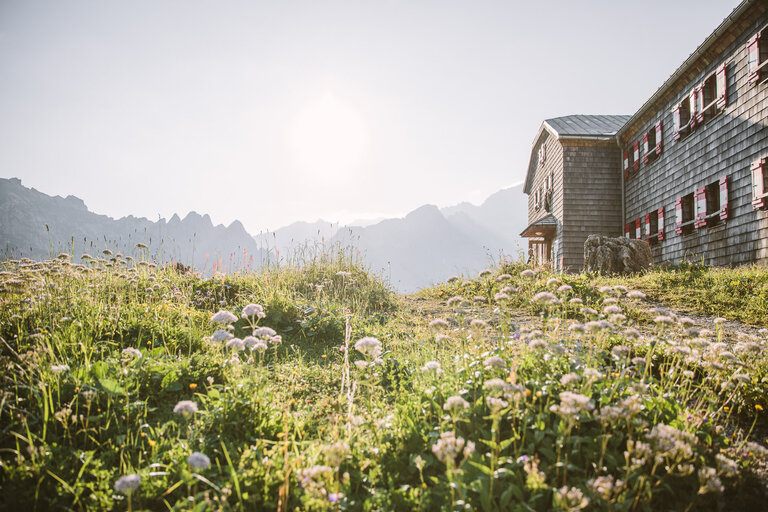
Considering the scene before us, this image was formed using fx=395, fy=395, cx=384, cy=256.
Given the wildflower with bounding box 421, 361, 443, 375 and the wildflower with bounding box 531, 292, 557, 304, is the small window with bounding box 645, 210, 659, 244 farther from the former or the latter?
the wildflower with bounding box 421, 361, 443, 375

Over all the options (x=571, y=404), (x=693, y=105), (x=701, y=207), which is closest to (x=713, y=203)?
(x=701, y=207)

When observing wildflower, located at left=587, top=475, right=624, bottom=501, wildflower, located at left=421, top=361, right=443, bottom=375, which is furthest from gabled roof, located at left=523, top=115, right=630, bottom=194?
wildflower, located at left=587, top=475, right=624, bottom=501

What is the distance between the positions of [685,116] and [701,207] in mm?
3559

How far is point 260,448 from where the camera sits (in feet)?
7.41

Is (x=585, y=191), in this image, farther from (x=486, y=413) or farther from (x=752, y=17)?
(x=486, y=413)

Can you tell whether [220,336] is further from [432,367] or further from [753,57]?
[753,57]

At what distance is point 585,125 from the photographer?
19.5m

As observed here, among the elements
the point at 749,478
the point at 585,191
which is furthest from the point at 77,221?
the point at 749,478

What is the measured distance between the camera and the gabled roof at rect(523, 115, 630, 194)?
1809 centimetres

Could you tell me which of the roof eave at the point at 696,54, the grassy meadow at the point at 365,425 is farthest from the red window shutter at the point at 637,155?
the grassy meadow at the point at 365,425

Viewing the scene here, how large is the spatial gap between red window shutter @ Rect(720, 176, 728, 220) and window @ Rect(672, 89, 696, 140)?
2.63 metres

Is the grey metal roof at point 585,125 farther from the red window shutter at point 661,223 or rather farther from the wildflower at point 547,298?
the wildflower at point 547,298

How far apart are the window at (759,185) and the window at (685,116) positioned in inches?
140

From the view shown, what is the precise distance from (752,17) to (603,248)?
668cm
